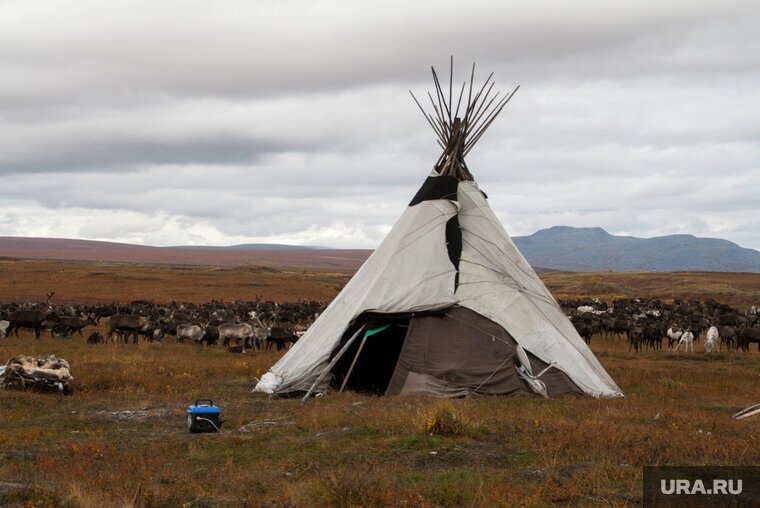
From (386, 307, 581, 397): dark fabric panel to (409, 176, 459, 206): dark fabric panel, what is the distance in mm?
3691

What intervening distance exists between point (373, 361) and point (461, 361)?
3.74 meters

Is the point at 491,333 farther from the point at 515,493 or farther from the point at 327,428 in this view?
the point at 515,493

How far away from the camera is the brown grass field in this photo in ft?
29.5

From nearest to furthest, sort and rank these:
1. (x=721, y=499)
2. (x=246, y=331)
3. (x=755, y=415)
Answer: (x=721, y=499), (x=755, y=415), (x=246, y=331)

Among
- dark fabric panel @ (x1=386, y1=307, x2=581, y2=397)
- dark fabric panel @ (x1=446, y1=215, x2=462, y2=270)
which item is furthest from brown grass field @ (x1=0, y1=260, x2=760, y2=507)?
dark fabric panel @ (x1=446, y1=215, x2=462, y2=270)

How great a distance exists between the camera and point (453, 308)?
734 inches

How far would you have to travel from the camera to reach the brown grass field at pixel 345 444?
898cm

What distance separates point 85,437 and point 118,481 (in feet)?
13.1

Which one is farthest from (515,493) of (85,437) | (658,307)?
(658,307)

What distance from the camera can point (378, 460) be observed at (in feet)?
36.2
